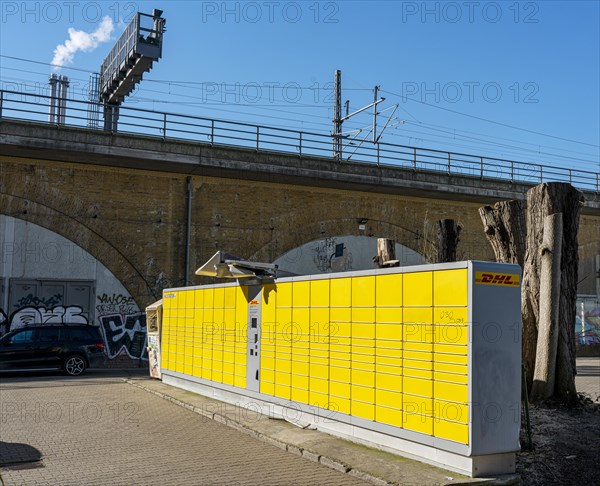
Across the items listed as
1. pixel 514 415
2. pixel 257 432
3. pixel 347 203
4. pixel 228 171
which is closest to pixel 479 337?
pixel 514 415

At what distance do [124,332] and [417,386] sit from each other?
52.1ft

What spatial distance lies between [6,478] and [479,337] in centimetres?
575

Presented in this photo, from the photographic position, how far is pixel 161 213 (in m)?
22.8

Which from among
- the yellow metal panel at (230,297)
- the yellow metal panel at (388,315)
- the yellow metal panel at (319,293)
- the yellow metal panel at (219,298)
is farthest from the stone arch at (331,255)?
the yellow metal panel at (388,315)

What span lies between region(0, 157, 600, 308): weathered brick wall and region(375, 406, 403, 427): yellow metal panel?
14.8 m

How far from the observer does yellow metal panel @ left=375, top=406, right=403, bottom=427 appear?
28.1ft

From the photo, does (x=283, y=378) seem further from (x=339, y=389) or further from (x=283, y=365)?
(x=339, y=389)

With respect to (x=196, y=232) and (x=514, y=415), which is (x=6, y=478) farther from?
(x=196, y=232)

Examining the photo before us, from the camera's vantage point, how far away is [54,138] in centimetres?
2027

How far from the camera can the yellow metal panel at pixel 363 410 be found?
9094 mm

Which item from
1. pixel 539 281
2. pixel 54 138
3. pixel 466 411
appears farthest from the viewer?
pixel 54 138

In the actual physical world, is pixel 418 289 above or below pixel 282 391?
above

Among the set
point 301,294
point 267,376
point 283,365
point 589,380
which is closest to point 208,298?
point 267,376

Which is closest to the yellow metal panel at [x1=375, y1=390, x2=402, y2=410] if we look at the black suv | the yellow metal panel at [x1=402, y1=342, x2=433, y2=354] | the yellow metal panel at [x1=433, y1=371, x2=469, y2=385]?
the yellow metal panel at [x1=402, y1=342, x2=433, y2=354]
